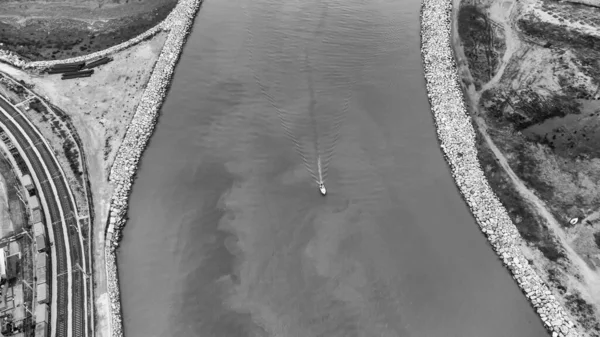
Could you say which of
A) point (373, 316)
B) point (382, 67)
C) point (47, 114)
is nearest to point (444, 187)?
point (373, 316)

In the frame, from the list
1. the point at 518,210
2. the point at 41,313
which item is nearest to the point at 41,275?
the point at 41,313

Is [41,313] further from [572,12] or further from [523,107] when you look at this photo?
[572,12]

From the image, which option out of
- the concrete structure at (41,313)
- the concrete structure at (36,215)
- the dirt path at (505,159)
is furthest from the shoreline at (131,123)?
the dirt path at (505,159)

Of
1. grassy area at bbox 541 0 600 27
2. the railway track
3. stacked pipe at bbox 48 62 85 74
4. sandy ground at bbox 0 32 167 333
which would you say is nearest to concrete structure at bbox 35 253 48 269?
the railway track

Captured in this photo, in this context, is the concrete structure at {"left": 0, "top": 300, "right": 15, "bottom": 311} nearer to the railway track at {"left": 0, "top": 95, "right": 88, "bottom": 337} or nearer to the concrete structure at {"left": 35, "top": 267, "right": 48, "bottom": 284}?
the concrete structure at {"left": 35, "top": 267, "right": 48, "bottom": 284}

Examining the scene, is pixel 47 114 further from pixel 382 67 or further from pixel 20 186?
pixel 382 67

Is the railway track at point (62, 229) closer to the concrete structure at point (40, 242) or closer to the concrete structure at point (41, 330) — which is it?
the concrete structure at point (41, 330)
